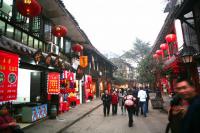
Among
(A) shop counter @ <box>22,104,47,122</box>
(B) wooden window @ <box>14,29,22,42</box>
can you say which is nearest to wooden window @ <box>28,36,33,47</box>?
(B) wooden window @ <box>14,29,22,42</box>

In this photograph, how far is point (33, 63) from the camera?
10.7 meters

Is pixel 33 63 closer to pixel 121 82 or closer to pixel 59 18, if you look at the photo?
pixel 59 18

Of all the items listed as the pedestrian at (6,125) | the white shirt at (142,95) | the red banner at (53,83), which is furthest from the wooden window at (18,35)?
the white shirt at (142,95)

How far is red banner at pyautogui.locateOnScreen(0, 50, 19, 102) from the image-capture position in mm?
7031

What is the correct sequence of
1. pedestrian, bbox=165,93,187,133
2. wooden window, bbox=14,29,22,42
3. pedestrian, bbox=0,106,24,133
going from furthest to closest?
1. wooden window, bbox=14,29,22,42
2. pedestrian, bbox=0,106,24,133
3. pedestrian, bbox=165,93,187,133

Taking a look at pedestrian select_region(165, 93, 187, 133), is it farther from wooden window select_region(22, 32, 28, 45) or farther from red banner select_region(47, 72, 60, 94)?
red banner select_region(47, 72, 60, 94)

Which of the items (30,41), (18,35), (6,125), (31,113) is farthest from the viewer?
(30,41)

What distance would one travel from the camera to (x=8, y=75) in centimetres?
741

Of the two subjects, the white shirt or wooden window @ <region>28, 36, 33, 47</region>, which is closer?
wooden window @ <region>28, 36, 33, 47</region>

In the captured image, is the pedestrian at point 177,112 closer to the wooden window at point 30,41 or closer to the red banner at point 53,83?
the wooden window at point 30,41

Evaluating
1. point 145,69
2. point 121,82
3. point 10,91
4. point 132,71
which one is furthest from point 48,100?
point 132,71

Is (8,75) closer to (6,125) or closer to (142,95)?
(6,125)

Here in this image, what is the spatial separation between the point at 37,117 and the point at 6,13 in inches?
236

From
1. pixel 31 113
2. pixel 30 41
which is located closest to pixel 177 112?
pixel 31 113
